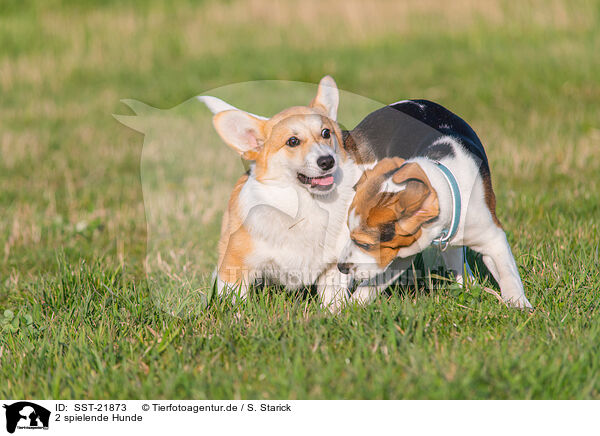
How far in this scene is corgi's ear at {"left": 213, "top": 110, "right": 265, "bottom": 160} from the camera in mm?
3252

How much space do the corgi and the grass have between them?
8.4 inches

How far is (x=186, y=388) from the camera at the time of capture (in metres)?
2.81

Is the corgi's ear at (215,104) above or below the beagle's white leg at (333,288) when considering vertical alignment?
above

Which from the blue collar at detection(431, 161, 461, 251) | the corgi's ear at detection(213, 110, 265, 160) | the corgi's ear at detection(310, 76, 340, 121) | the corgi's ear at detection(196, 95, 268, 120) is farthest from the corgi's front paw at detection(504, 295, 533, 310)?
the corgi's ear at detection(196, 95, 268, 120)

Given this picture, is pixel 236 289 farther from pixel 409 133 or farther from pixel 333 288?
pixel 409 133

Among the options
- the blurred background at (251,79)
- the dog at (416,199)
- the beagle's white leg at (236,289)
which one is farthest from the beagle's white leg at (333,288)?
the blurred background at (251,79)

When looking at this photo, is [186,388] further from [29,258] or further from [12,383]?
[29,258]

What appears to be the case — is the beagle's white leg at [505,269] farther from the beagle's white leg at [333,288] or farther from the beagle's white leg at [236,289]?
the beagle's white leg at [236,289]

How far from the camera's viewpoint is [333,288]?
139 inches

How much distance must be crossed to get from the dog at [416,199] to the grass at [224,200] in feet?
0.80

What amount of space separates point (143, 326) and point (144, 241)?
206 centimetres

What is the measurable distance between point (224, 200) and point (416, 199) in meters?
2.82

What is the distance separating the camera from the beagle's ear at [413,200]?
3.15 meters
